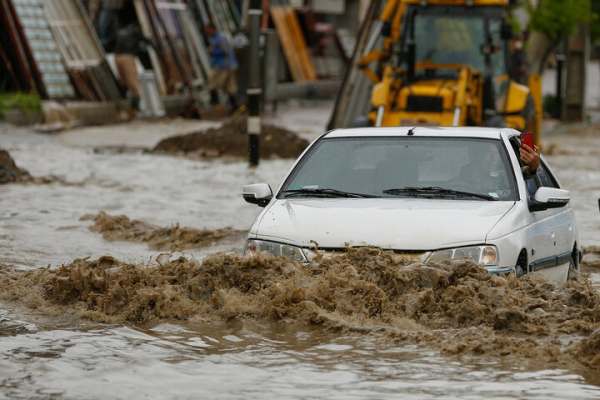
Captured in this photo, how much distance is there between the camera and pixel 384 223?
1027 centimetres

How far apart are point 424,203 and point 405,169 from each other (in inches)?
27.4

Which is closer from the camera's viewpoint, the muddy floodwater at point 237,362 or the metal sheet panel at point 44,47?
the muddy floodwater at point 237,362

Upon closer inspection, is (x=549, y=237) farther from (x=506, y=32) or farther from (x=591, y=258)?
(x=506, y=32)

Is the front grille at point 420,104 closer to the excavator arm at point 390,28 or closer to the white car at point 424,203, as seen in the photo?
the excavator arm at point 390,28

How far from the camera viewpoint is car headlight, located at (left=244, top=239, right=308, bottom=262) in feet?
33.8

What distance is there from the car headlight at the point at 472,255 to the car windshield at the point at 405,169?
934mm

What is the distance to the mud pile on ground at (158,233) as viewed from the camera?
16.3m

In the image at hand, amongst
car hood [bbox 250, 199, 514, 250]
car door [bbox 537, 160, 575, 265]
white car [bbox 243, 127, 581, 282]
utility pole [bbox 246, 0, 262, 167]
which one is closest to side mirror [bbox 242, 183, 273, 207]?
white car [bbox 243, 127, 581, 282]

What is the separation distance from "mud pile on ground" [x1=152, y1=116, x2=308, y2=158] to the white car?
50.7 ft

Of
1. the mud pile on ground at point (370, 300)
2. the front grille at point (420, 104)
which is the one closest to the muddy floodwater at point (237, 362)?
the mud pile on ground at point (370, 300)

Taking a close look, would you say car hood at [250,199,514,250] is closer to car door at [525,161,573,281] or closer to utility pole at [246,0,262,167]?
car door at [525,161,573,281]

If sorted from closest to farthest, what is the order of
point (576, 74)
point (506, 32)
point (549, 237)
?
1. point (549, 237)
2. point (506, 32)
3. point (576, 74)

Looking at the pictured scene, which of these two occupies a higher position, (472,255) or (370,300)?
(472,255)

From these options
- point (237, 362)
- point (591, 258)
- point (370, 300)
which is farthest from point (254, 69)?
point (237, 362)
